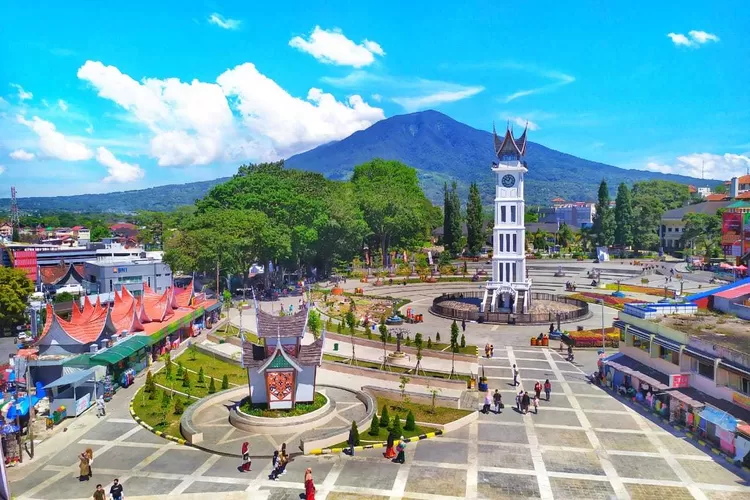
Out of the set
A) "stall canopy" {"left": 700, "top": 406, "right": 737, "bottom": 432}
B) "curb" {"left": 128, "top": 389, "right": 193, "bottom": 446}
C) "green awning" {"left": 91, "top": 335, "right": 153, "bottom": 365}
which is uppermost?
"green awning" {"left": 91, "top": 335, "right": 153, "bottom": 365}

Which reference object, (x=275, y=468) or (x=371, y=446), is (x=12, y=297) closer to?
(x=275, y=468)

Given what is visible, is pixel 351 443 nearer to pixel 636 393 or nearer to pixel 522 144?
pixel 636 393

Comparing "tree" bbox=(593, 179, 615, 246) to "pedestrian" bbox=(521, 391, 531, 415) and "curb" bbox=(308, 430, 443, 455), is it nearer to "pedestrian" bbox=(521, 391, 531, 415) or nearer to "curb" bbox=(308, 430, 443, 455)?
"pedestrian" bbox=(521, 391, 531, 415)

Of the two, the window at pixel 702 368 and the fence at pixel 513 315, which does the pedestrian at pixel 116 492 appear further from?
the fence at pixel 513 315

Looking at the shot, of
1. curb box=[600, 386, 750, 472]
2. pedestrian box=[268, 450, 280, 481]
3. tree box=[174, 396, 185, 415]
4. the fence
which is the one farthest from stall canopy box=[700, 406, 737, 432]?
tree box=[174, 396, 185, 415]

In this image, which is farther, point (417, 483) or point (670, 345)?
point (670, 345)

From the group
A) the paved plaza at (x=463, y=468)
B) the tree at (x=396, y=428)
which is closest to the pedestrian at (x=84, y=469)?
the paved plaza at (x=463, y=468)

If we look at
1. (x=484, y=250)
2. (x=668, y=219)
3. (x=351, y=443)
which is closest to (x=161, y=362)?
(x=351, y=443)
